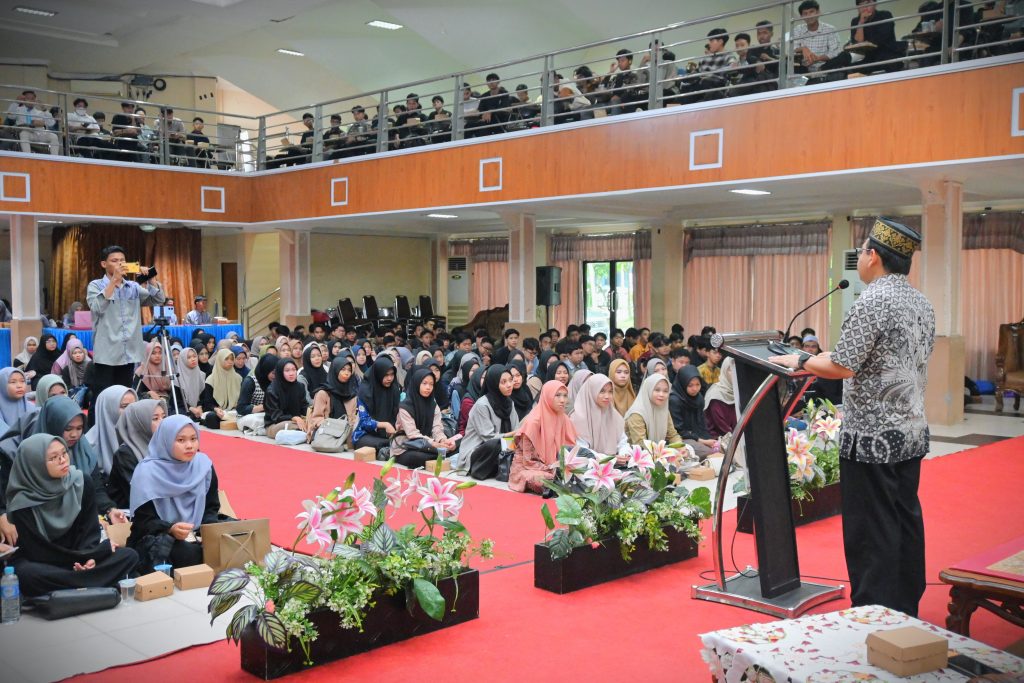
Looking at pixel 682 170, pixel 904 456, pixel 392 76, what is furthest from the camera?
pixel 392 76

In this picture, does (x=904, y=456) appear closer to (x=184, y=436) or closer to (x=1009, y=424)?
(x=184, y=436)

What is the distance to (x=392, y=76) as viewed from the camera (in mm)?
17531

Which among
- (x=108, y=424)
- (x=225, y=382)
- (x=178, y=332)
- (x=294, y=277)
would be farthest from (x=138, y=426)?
(x=294, y=277)

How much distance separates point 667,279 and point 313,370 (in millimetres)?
6694

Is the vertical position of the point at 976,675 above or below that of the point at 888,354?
below

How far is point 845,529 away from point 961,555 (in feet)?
6.20

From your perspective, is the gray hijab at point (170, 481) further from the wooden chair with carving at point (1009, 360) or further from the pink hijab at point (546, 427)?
the wooden chair with carving at point (1009, 360)

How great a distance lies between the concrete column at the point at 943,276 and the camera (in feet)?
29.3

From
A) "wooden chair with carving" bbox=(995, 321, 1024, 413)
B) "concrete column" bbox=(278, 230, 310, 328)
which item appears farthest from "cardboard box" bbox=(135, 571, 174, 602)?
→ "concrete column" bbox=(278, 230, 310, 328)

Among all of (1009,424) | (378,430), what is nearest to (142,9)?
(378,430)

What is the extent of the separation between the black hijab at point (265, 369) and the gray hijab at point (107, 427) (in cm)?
394

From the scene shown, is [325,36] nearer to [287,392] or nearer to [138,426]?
[287,392]

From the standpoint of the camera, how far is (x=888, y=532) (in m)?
3.14

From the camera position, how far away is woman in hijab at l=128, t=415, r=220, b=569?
442 cm
